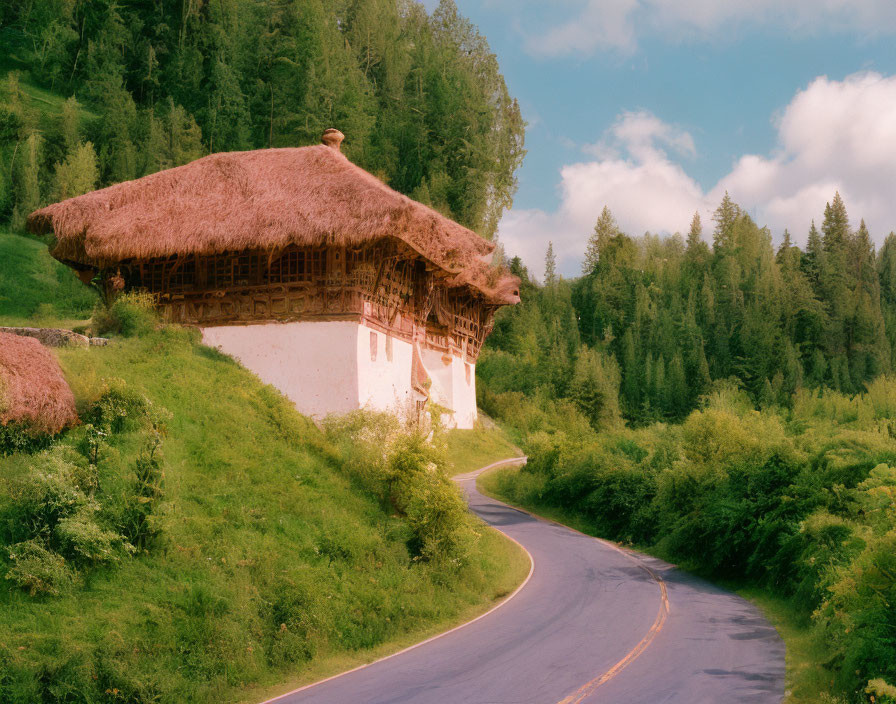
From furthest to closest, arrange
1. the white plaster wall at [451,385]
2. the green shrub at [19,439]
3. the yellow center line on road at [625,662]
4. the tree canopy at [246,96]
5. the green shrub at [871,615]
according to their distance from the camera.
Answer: the tree canopy at [246,96] → the white plaster wall at [451,385] → the green shrub at [19,439] → the yellow center line on road at [625,662] → the green shrub at [871,615]

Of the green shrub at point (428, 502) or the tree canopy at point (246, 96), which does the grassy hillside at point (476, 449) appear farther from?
the tree canopy at point (246, 96)

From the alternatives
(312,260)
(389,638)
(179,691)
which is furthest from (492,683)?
(312,260)

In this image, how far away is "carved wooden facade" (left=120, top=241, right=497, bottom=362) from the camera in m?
22.0

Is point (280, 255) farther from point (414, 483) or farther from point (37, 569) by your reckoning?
point (37, 569)

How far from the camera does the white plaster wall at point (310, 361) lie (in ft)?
71.3

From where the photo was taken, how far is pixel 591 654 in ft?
38.2

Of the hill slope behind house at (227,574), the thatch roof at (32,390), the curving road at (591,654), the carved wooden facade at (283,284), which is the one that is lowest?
the curving road at (591,654)

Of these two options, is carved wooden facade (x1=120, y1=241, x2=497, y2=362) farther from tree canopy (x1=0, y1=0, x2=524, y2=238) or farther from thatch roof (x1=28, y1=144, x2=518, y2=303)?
tree canopy (x1=0, y1=0, x2=524, y2=238)

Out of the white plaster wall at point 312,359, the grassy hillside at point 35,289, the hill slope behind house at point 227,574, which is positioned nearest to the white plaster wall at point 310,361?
the white plaster wall at point 312,359

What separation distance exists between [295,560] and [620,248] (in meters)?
64.3

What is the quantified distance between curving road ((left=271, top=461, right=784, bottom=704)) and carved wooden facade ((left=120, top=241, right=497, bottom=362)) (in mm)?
9271

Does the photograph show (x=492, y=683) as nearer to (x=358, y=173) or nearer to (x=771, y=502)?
(x=771, y=502)

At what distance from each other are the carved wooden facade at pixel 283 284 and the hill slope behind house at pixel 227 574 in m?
3.44

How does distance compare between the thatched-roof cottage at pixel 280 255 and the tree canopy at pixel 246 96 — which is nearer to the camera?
the thatched-roof cottage at pixel 280 255
